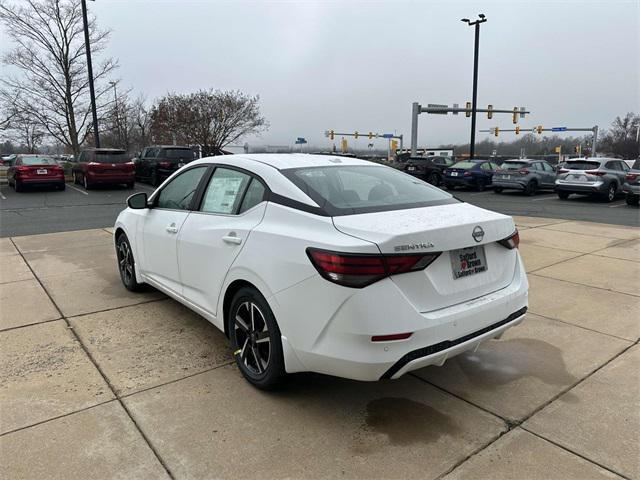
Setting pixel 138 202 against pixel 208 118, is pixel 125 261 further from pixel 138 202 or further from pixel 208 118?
pixel 208 118

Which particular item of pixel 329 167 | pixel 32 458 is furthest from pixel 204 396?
pixel 329 167

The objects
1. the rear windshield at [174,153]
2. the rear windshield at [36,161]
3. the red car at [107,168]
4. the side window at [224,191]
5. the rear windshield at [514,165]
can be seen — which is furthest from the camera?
the rear windshield at [514,165]

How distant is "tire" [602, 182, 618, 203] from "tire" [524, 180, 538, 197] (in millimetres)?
2916

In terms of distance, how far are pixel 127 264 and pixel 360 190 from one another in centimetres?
320

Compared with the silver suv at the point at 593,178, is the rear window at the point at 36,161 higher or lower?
higher

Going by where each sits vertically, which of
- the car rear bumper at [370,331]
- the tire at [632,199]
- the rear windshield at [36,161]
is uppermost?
the rear windshield at [36,161]

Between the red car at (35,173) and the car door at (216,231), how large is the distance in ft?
59.3

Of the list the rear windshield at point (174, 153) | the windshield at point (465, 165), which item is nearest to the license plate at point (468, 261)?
the rear windshield at point (174, 153)

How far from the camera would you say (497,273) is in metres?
3.06

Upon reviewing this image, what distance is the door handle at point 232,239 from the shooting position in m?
3.19

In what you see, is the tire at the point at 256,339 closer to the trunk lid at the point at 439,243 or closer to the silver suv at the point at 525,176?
the trunk lid at the point at 439,243

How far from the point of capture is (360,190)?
3.33 meters

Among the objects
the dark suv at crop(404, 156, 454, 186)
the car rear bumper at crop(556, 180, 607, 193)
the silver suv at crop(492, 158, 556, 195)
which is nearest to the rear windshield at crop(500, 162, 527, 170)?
the silver suv at crop(492, 158, 556, 195)

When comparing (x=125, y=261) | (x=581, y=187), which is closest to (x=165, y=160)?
(x=125, y=261)
